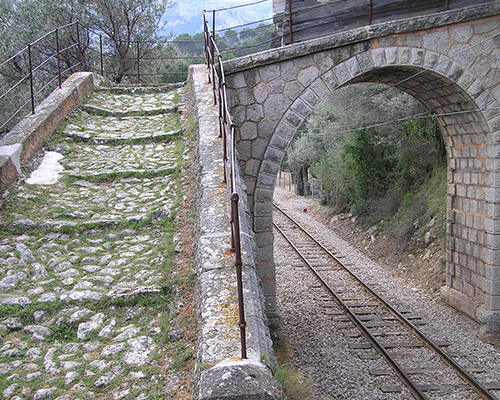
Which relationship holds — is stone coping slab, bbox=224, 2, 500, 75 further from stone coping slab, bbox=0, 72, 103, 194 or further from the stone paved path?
stone coping slab, bbox=0, 72, 103, 194

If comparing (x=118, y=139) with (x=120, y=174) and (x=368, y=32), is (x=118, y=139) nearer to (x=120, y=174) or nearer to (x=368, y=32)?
(x=120, y=174)

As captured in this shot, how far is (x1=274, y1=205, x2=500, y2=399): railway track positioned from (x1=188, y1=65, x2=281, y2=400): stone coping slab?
12.9 feet

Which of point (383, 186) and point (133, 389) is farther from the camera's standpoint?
point (383, 186)

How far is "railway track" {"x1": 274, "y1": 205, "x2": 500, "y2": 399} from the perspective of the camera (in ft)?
20.0

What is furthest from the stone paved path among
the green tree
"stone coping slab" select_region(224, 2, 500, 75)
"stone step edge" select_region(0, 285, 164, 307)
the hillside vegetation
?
the green tree

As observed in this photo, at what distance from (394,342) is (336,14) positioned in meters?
5.94

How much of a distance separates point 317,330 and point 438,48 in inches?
214

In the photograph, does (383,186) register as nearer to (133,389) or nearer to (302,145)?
(302,145)

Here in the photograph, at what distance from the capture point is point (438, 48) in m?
7.20

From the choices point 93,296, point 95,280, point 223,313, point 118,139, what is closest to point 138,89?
point 118,139

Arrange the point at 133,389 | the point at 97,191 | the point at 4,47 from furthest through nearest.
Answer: the point at 4,47 → the point at 97,191 → the point at 133,389

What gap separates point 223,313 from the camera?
9.53ft

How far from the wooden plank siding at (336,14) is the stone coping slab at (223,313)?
4069 mm

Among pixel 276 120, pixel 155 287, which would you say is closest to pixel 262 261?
pixel 276 120
